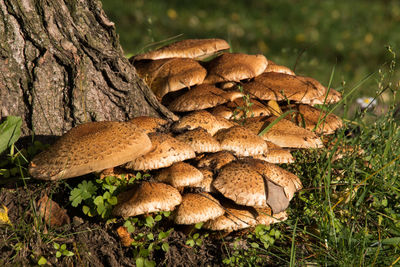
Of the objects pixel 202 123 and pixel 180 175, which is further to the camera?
pixel 202 123

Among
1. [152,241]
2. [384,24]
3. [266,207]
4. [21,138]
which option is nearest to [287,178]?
[266,207]

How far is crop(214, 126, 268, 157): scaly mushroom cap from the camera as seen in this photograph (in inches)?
122

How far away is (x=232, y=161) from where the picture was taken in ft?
10.0

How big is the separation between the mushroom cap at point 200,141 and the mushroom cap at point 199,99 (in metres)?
0.45

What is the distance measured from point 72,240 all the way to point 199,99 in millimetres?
1557

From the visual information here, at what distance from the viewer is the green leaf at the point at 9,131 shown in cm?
297

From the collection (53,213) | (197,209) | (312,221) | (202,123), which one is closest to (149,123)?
(202,123)

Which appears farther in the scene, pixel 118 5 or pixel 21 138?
pixel 118 5

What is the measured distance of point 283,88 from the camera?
378cm

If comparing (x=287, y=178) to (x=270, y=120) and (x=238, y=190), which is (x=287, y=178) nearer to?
(x=238, y=190)

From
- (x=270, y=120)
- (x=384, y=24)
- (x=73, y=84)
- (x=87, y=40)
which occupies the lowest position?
(x=384, y=24)

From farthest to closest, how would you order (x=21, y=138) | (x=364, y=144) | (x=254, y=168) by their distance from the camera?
1. (x=364, y=144)
2. (x=21, y=138)
3. (x=254, y=168)

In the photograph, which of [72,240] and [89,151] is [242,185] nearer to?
[89,151]

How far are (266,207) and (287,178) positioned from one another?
10.5 inches
